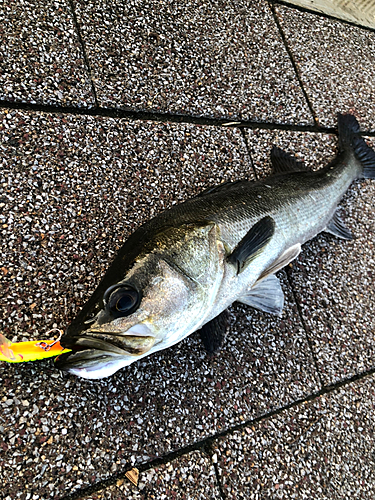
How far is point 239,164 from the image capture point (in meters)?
2.79

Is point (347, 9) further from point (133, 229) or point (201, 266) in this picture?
point (201, 266)

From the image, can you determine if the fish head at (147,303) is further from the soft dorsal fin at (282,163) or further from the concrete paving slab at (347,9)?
the concrete paving slab at (347,9)

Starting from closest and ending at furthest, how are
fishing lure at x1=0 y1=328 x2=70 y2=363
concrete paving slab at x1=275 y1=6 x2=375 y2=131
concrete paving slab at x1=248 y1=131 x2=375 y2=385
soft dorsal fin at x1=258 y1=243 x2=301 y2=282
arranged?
fishing lure at x1=0 y1=328 x2=70 y2=363
soft dorsal fin at x1=258 y1=243 x2=301 y2=282
concrete paving slab at x1=248 y1=131 x2=375 y2=385
concrete paving slab at x1=275 y1=6 x2=375 y2=131

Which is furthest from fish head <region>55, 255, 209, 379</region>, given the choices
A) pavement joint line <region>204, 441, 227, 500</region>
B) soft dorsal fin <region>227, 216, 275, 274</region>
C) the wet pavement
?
pavement joint line <region>204, 441, 227, 500</region>

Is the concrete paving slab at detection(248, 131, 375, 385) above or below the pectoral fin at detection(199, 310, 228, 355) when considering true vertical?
above

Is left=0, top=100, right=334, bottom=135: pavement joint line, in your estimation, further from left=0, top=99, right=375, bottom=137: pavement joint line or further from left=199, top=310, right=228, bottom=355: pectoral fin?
left=199, top=310, right=228, bottom=355: pectoral fin

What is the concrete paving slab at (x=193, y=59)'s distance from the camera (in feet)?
8.91

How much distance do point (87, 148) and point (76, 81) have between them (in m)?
0.52

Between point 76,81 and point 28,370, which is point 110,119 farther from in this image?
point 28,370

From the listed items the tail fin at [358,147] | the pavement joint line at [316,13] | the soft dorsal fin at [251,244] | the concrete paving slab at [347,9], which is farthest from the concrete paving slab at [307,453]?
the concrete paving slab at [347,9]

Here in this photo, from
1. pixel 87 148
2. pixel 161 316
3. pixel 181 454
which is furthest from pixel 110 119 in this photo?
pixel 181 454

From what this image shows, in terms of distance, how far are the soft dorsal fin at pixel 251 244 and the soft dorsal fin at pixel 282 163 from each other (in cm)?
82

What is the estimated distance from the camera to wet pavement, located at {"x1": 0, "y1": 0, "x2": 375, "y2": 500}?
184 centimetres

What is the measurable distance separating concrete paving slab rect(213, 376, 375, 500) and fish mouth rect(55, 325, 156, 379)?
0.91 m
